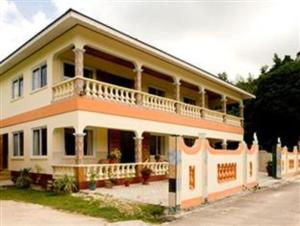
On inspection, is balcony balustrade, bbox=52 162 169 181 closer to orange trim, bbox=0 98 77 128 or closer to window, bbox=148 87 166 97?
orange trim, bbox=0 98 77 128

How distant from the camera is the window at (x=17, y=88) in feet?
69.2

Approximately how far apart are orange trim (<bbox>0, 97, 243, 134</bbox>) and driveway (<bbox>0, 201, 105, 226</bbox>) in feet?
15.3

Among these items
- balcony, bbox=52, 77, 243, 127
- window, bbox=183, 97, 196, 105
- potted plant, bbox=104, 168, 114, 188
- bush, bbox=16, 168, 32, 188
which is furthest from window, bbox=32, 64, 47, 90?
window, bbox=183, 97, 196, 105

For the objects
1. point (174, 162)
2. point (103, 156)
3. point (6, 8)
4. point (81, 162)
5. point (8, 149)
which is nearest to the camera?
point (174, 162)

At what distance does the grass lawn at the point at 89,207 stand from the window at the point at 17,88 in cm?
767

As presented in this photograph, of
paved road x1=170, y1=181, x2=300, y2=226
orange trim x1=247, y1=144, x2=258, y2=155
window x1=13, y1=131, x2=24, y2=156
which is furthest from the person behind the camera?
window x1=13, y1=131, x2=24, y2=156

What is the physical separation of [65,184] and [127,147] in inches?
282

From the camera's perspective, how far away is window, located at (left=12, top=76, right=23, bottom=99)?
21.1 m

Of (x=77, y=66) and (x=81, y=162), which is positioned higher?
(x=77, y=66)

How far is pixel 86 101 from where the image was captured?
1518 centimetres

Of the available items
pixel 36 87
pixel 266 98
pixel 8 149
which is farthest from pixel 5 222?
pixel 266 98

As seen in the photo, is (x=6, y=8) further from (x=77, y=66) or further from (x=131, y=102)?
(x=131, y=102)

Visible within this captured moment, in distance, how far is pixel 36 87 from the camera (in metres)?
19.1

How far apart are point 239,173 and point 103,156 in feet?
22.3
